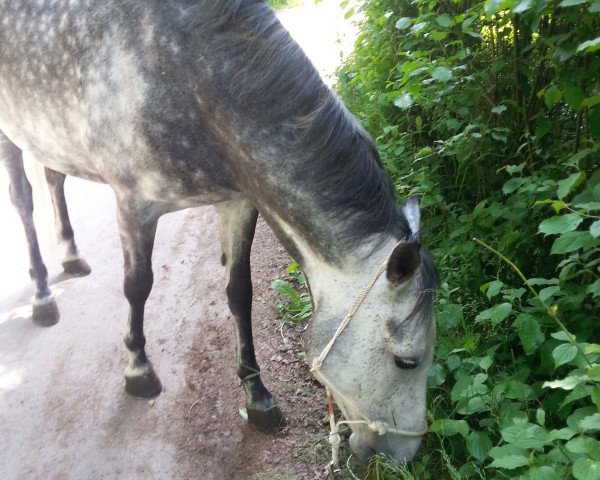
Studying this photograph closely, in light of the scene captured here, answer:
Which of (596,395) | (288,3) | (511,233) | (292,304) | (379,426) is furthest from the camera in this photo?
(288,3)

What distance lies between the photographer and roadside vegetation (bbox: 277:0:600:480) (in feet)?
5.09

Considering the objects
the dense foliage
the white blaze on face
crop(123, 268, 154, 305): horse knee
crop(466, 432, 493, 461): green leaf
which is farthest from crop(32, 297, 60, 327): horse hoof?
crop(466, 432, 493, 461): green leaf

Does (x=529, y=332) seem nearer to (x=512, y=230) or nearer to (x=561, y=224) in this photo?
(x=561, y=224)

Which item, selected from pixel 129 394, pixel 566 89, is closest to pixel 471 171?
pixel 566 89

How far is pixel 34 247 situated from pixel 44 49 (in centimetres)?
172

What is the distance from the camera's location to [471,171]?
3.14 m

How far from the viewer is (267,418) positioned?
2570 millimetres

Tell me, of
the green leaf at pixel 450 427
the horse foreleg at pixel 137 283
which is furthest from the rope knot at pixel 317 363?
the horse foreleg at pixel 137 283

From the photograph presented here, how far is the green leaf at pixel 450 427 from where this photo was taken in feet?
6.15

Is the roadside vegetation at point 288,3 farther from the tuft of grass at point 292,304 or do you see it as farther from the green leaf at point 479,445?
the green leaf at point 479,445

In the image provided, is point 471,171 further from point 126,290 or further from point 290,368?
point 126,290

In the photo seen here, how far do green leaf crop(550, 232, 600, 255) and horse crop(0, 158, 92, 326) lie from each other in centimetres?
309

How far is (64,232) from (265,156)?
2627 millimetres

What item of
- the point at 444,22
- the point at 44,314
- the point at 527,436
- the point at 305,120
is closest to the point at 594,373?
the point at 527,436
